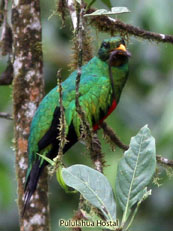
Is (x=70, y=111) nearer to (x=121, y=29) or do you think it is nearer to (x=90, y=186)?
(x=121, y=29)

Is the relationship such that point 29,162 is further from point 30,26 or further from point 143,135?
point 143,135

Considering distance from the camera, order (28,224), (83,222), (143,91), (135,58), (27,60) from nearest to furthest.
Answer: (83,222) → (28,224) → (27,60) → (135,58) → (143,91)

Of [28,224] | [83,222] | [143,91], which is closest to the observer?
[83,222]

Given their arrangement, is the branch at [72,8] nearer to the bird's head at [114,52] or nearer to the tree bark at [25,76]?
the tree bark at [25,76]

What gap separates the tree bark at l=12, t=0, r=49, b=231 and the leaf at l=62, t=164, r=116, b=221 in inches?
49.8

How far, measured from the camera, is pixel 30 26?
348 centimetres

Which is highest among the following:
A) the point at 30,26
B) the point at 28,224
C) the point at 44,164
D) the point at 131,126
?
the point at 30,26

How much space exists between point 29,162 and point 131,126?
3003 mm

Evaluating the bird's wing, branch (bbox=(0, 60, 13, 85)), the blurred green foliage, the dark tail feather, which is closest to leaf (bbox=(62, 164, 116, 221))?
the dark tail feather

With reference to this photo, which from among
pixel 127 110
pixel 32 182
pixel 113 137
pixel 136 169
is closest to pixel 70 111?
pixel 113 137

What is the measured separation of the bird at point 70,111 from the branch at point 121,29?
0.10 meters

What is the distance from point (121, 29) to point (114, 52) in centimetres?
15

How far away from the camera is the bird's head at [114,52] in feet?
11.5

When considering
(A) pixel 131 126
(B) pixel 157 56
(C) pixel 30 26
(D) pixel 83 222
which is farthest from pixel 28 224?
(B) pixel 157 56
